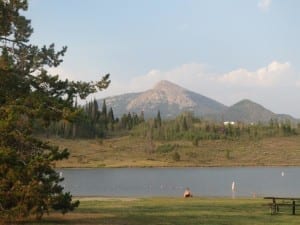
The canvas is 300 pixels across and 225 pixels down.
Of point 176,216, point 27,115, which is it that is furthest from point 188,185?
point 27,115

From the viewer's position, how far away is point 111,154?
19475 centimetres

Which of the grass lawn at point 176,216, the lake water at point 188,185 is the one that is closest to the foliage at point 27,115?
the grass lawn at point 176,216

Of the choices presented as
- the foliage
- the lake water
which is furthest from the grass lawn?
the lake water

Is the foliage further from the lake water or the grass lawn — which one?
the lake water

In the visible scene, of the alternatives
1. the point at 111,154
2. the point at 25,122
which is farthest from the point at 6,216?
the point at 111,154

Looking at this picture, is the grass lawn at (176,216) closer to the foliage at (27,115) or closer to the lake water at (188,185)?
the foliage at (27,115)

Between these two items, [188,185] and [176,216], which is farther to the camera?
[188,185]

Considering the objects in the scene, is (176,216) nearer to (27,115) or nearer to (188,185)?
(27,115)

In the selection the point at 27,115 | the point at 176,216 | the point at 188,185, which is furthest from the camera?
the point at 188,185

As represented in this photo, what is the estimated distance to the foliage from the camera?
21.1 metres

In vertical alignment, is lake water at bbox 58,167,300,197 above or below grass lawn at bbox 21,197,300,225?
above

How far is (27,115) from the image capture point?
2200cm

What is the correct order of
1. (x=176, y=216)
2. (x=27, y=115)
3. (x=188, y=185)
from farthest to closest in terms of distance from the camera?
1. (x=188, y=185)
2. (x=176, y=216)
3. (x=27, y=115)

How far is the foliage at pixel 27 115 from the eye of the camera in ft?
69.3
